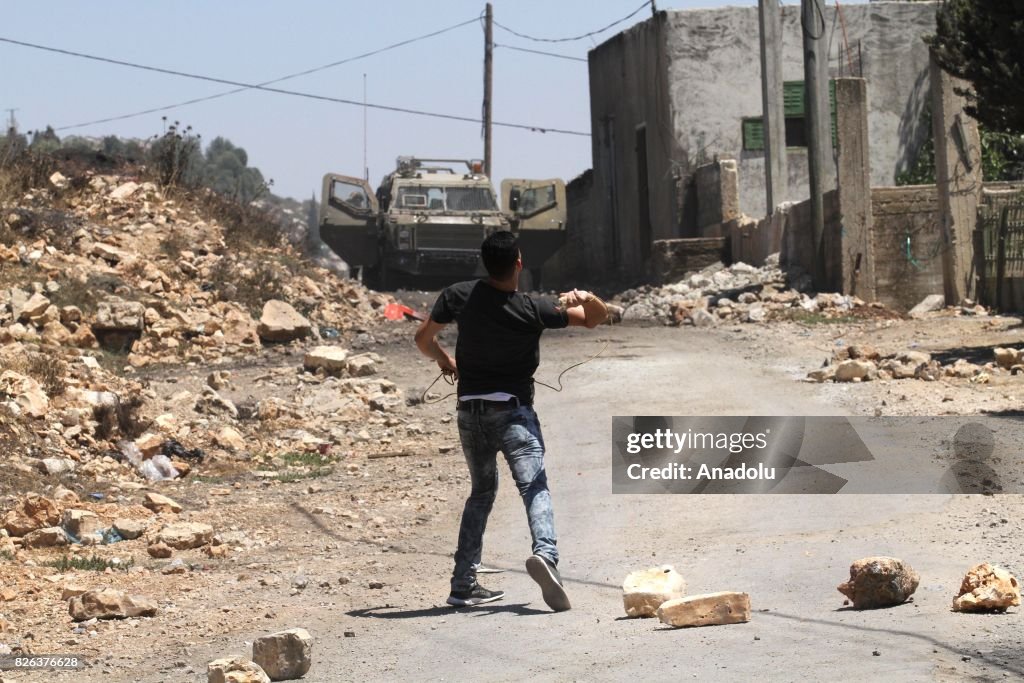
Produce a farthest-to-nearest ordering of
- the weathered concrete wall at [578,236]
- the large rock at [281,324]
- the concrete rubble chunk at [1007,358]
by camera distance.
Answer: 1. the weathered concrete wall at [578,236]
2. the large rock at [281,324]
3. the concrete rubble chunk at [1007,358]

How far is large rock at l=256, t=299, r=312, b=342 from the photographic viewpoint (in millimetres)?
17844

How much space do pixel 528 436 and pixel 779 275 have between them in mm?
15700

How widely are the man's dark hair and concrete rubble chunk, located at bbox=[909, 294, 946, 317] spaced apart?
45.6 ft

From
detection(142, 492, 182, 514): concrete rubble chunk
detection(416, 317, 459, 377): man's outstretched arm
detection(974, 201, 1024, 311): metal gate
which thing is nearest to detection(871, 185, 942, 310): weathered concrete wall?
detection(974, 201, 1024, 311): metal gate

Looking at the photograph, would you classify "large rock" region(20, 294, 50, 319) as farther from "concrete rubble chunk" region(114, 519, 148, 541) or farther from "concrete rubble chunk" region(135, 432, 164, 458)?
"concrete rubble chunk" region(114, 519, 148, 541)

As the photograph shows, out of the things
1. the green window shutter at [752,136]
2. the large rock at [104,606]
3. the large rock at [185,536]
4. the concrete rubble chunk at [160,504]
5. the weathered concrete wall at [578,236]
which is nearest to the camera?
the large rock at [104,606]

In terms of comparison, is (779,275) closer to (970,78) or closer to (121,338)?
(970,78)

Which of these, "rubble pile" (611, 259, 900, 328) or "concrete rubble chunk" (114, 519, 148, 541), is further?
"rubble pile" (611, 259, 900, 328)

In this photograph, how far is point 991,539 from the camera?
6.20m

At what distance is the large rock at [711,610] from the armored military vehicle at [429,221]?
1954 centimetres

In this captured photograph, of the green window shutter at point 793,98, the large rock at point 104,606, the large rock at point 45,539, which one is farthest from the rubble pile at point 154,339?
the green window shutter at point 793,98

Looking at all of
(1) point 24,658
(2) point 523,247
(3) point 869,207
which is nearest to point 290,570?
(1) point 24,658

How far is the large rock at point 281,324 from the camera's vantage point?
703 inches
